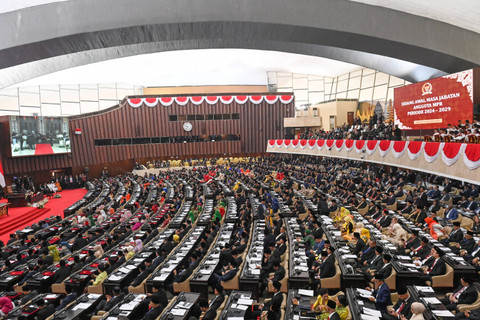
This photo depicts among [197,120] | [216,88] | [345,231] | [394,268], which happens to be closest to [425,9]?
[394,268]

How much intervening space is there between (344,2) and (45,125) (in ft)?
80.8

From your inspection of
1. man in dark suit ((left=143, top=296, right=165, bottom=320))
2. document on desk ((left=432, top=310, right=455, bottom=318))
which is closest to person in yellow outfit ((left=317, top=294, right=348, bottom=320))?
document on desk ((left=432, top=310, right=455, bottom=318))

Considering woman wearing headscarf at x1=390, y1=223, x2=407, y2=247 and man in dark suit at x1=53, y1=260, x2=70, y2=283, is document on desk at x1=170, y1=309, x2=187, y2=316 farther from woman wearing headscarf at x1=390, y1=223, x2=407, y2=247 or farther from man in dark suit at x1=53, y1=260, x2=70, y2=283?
woman wearing headscarf at x1=390, y1=223, x2=407, y2=247

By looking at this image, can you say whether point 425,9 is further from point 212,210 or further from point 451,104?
point 212,210

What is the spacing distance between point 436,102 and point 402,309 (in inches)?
368

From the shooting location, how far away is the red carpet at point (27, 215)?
50.7 feet

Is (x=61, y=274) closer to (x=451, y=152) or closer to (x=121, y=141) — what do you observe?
(x=451, y=152)

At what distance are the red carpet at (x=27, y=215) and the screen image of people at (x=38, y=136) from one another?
13.2ft

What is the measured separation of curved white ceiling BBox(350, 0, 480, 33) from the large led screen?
147 inches

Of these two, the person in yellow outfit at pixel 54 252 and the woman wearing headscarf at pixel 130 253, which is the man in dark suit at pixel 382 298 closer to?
the woman wearing headscarf at pixel 130 253

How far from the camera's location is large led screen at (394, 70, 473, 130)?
35.1ft

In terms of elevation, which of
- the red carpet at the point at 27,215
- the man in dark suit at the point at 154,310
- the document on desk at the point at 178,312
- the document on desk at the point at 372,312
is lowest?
the red carpet at the point at 27,215

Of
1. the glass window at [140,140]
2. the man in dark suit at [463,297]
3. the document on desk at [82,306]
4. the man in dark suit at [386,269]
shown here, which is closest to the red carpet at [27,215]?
the document on desk at [82,306]

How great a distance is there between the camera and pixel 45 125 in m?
24.4
